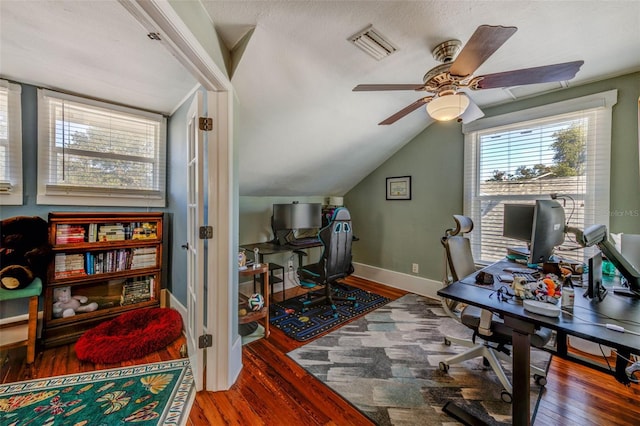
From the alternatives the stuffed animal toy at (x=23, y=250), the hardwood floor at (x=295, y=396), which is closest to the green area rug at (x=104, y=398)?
the hardwood floor at (x=295, y=396)

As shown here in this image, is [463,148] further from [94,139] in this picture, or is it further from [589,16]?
[94,139]

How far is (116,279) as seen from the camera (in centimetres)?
251

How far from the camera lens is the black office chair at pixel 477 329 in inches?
56.1

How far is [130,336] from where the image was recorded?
2023 mm

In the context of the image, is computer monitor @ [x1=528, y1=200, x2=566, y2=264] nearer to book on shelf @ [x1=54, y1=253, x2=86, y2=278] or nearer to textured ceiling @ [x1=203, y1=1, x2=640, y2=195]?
textured ceiling @ [x1=203, y1=1, x2=640, y2=195]

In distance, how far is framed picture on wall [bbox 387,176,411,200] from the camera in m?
3.40

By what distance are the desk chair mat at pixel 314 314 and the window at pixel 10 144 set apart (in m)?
2.47

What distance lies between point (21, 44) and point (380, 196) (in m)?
3.69

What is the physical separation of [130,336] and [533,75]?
3398mm

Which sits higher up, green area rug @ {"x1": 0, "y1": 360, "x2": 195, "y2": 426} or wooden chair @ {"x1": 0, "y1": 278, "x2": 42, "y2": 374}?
wooden chair @ {"x1": 0, "y1": 278, "x2": 42, "y2": 374}

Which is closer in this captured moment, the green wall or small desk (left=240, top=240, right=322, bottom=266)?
the green wall

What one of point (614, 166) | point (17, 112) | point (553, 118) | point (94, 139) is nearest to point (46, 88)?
point (17, 112)

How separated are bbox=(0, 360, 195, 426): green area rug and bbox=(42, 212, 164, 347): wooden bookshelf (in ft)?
2.13

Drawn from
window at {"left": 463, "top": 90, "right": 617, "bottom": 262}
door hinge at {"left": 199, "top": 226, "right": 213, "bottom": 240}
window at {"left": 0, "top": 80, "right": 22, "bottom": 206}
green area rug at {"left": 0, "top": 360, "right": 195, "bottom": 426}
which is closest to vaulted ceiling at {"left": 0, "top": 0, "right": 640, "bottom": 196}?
window at {"left": 0, "top": 80, "right": 22, "bottom": 206}
